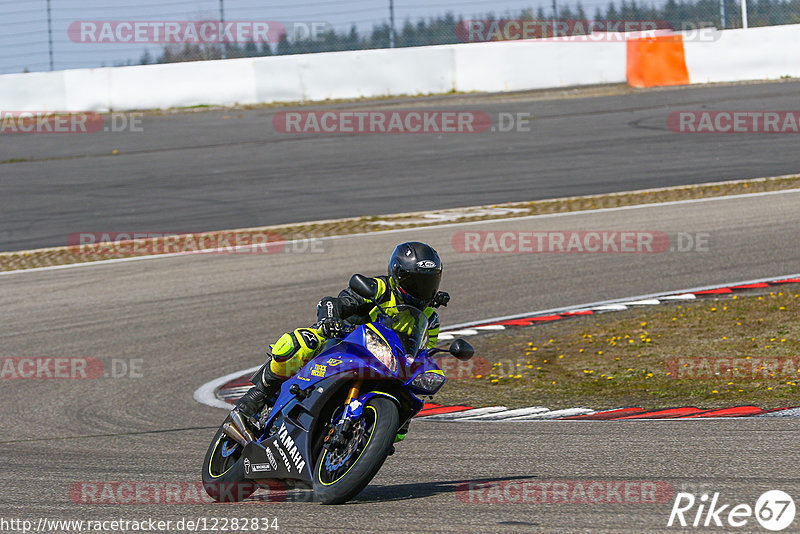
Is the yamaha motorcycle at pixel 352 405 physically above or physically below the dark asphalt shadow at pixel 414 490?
above

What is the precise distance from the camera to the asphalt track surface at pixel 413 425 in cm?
556

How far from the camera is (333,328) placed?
18.5 ft

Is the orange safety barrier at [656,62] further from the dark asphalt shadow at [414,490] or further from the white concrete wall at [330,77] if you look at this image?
the dark asphalt shadow at [414,490]

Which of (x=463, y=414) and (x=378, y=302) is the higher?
(x=378, y=302)

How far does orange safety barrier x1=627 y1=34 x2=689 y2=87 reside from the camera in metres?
26.1

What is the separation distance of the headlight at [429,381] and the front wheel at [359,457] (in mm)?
170

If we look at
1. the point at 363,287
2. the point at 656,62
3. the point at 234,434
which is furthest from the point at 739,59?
the point at 363,287

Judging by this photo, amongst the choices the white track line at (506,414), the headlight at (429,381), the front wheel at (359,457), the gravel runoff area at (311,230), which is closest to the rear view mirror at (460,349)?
the headlight at (429,381)

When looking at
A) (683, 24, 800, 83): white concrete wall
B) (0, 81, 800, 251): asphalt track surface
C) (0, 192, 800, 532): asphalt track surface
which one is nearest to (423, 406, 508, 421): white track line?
(0, 192, 800, 532): asphalt track surface

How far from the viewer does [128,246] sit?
16406 mm

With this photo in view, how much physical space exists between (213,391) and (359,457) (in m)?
5.14

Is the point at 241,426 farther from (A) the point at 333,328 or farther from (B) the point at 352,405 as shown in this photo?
(B) the point at 352,405

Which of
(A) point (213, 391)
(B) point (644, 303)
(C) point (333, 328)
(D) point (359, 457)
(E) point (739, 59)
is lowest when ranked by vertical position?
(A) point (213, 391)

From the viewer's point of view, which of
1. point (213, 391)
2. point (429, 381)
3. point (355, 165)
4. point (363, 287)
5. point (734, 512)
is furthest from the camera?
point (355, 165)
